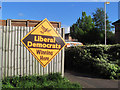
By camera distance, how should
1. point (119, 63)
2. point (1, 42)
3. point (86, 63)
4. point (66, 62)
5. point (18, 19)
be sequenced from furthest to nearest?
point (66, 62)
point (86, 63)
point (119, 63)
point (18, 19)
point (1, 42)

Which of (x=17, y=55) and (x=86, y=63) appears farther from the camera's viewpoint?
(x=86, y=63)

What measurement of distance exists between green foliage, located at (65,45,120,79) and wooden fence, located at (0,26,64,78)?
11.9ft

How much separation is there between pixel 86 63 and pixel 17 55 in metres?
4.87

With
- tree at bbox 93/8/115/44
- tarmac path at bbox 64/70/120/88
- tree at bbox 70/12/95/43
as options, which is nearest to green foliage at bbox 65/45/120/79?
tarmac path at bbox 64/70/120/88

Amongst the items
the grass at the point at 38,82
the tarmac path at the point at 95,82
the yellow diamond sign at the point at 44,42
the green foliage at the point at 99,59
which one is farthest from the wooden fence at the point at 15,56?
the green foliage at the point at 99,59

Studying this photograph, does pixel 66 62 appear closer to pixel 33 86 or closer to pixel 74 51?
pixel 74 51

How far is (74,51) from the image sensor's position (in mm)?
9297

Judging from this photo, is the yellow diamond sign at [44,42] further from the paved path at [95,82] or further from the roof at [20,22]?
the paved path at [95,82]

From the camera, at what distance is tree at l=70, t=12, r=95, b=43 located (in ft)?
103

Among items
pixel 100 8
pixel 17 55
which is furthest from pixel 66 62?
pixel 100 8

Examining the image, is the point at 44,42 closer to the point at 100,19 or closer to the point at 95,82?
the point at 95,82

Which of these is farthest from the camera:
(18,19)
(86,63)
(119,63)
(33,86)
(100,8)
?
(100,8)

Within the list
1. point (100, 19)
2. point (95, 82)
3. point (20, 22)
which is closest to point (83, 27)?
point (100, 19)

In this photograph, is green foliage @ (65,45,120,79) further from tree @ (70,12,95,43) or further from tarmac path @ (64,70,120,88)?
tree @ (70,12,95,43)
